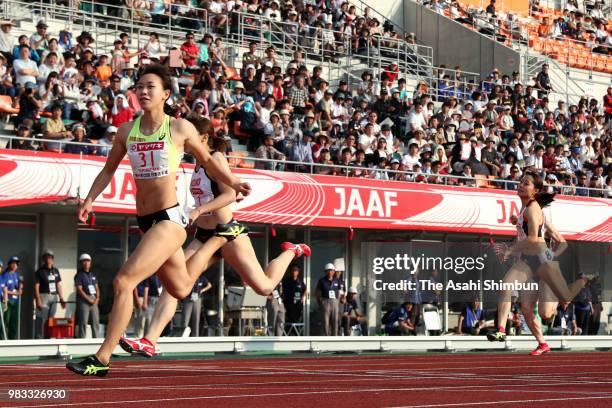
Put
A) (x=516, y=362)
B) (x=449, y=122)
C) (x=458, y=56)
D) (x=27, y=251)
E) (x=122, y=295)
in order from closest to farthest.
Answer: (x=122, y=295) < (x=516, y=362) < (x=27, y=251) < (x=449, y=122) < (x=458, y=56)

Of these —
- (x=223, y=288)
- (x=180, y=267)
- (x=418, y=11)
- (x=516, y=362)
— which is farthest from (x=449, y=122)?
(x=180, y=267)

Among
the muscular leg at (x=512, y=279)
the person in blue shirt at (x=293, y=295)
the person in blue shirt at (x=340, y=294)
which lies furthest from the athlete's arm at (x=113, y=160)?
the person in blue shirt at (x=340, y=294)

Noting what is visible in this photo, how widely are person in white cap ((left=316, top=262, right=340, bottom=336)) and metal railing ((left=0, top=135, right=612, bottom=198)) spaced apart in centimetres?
211

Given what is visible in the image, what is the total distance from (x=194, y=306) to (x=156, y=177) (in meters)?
13.9

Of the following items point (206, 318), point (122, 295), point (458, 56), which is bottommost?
point (206, 318)

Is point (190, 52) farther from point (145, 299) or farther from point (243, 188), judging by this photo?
point (243, 188)

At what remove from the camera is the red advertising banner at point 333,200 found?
21031mm

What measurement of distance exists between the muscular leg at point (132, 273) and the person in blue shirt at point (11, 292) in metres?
12.5

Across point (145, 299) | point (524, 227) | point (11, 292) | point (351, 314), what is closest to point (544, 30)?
point (351, 314)

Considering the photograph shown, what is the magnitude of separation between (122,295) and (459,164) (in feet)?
65.6

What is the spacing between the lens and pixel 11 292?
21.6 m

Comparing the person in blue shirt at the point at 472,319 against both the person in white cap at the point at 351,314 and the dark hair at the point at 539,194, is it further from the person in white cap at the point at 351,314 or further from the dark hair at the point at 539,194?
the dark hair at the point at 539,194

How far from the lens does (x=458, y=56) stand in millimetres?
39750

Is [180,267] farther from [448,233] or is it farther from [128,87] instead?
[448,233]
